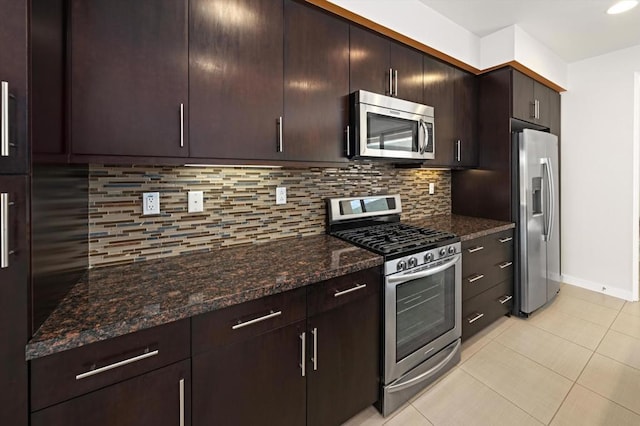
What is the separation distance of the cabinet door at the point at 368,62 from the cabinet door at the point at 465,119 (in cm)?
96

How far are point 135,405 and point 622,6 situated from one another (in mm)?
4004

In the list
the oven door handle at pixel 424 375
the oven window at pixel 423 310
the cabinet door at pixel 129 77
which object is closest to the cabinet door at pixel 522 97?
the oven window at pixel 423 310

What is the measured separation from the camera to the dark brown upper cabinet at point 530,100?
2729mm

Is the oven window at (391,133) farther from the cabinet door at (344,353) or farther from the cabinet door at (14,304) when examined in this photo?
the cabinet door at (14,304)

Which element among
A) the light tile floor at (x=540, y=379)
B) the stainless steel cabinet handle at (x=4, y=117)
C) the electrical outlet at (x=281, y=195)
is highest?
the stainless steel cabinet handle at (x=4, y=117)

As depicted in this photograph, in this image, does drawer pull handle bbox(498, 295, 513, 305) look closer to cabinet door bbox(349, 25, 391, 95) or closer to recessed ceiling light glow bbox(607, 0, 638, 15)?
cabinet door bbox(349, 25, 391, 95)

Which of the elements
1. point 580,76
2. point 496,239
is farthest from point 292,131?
point 580,76

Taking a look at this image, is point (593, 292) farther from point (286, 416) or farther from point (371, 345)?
point (286, 416)

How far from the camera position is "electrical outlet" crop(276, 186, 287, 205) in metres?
1.93

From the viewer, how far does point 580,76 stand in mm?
3348

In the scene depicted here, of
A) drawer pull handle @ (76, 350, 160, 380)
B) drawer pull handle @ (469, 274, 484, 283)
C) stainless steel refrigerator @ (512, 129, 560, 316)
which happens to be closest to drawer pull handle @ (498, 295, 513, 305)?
stainless steel refrigerator @ (512, 129, 560, 316)

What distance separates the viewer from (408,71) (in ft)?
7.23

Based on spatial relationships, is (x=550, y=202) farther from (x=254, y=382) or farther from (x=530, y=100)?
(x=254, y=382)

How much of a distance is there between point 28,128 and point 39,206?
0.75ft
